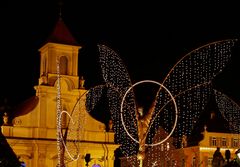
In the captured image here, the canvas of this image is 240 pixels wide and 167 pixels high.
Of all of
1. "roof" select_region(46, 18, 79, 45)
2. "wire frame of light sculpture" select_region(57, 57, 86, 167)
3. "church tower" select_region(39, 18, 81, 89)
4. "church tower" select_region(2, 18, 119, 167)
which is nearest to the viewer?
"wire frame of light sculpture" select_region(57, 57, 86, 167)

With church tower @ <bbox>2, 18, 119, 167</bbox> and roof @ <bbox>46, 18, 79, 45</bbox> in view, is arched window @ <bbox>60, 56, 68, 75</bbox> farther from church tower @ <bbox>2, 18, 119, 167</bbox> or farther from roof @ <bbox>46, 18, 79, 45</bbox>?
roof @ <bbox>46, 18, 79, 45</bbox>

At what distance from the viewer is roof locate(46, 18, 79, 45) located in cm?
7325

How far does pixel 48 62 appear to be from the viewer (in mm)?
72000

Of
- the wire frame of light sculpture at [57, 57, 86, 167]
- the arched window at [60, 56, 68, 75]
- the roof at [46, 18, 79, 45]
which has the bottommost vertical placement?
the wire frame of light sculpture at [57, 57, 86, 167]

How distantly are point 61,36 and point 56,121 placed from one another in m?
9.75

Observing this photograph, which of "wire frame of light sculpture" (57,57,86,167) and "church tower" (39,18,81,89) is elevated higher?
"church tower" (39,18,81,89)

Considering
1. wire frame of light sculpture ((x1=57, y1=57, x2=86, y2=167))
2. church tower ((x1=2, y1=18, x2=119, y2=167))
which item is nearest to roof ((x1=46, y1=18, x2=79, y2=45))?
church tower ((x1=2, y1=18, x2=119, y2=167))

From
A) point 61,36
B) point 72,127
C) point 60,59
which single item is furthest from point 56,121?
point 61,36

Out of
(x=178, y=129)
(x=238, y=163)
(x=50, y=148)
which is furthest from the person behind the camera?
(x=178, y=129)

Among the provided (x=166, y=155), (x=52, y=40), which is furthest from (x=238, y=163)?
(x=166, y=155)

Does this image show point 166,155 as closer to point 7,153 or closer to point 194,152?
point 194,152

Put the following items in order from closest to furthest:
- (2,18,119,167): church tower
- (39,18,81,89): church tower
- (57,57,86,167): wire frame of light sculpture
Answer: (57,57,86,167): wire frame of light sculpture < (2,18,119,167): church tower < (39,18,81,89): church tower

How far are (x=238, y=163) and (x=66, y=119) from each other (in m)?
50.7

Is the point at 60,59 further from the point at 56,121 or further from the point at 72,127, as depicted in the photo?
the point at 72,127
